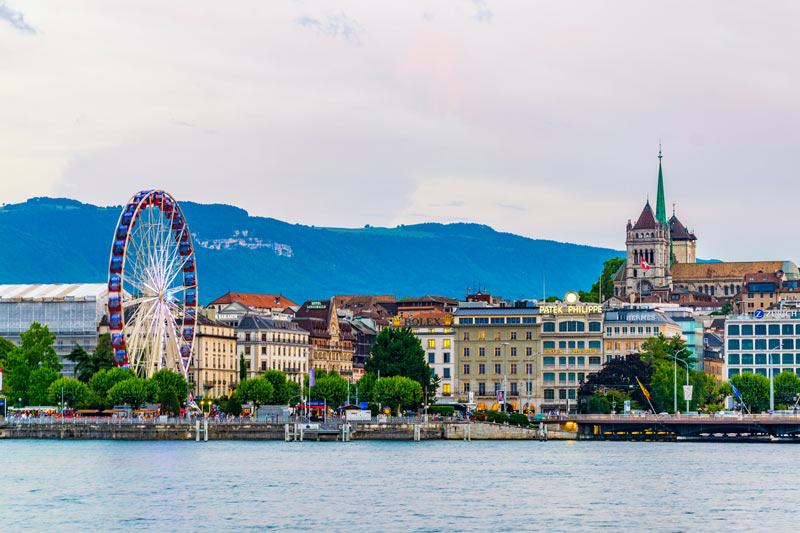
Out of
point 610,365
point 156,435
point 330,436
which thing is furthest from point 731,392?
point 156,435

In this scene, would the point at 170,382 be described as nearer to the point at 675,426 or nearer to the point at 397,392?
the point at 397,392

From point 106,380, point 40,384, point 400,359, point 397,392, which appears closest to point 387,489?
point 106,380

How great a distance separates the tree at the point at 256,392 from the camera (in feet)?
568

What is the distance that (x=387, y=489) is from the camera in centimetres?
9925

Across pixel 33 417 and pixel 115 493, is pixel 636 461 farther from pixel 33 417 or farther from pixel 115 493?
pixel 33 417

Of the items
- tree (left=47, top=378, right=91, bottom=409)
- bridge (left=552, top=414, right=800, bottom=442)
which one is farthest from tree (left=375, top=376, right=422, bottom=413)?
tree (left=47, top=378, right=91, bottom=409)

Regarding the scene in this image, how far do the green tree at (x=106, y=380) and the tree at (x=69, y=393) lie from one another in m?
1.11

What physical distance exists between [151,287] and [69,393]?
573 inches

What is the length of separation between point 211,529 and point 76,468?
40212 millimetres

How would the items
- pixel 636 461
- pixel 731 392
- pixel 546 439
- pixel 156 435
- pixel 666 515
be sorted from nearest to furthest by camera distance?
pixel 666 515
pixel 636 461
pixel 156 435
pixel 546 439
pixel 731 392

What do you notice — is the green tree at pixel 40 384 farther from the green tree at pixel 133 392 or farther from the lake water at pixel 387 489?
the lake water at pixel 387 489

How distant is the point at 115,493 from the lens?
9612cm

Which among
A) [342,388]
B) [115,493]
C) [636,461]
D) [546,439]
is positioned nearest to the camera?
[115,493]

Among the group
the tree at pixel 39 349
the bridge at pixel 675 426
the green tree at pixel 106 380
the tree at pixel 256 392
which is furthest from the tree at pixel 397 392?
the tree at pixel 39 349
